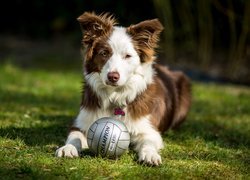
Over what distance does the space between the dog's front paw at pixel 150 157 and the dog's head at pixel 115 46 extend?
2.58ft

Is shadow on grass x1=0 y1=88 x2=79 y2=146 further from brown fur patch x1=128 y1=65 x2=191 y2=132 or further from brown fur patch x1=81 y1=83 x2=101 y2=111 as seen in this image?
brown fur patch x1=128 y1=65 x2=191 y2=132

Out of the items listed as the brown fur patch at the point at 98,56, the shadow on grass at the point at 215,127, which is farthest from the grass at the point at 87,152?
the brown fur patch at the point at 98,56

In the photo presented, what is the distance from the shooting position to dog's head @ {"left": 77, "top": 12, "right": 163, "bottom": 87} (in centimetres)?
604

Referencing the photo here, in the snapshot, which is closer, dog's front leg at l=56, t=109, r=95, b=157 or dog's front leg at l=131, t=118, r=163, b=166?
dog's front leg at l=131, t=118, r=163, b=166

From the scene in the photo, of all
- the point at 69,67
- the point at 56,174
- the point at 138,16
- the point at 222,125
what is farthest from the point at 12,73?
the point at 56,174

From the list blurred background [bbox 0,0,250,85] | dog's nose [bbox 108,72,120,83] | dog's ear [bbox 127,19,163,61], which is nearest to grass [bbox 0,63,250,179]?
dog's nose [bbox 108,72,120,83]

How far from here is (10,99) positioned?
30.8ft

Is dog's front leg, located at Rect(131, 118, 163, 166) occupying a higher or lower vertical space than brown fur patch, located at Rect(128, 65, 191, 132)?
lower

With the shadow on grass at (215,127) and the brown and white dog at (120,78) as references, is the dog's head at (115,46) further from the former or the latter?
the shadow on grass at (215,127)

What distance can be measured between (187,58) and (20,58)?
172 inches

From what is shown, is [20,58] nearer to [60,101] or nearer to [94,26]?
[60,101]

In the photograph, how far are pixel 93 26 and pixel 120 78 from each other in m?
0.74

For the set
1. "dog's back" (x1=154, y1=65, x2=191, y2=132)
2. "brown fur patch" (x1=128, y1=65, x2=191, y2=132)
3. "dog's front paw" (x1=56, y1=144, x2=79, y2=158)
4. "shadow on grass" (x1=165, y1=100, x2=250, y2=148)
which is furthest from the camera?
"dog's back" (x1=154, y1=65, x2=191, y2=132)

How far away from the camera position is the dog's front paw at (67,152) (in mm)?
5633
